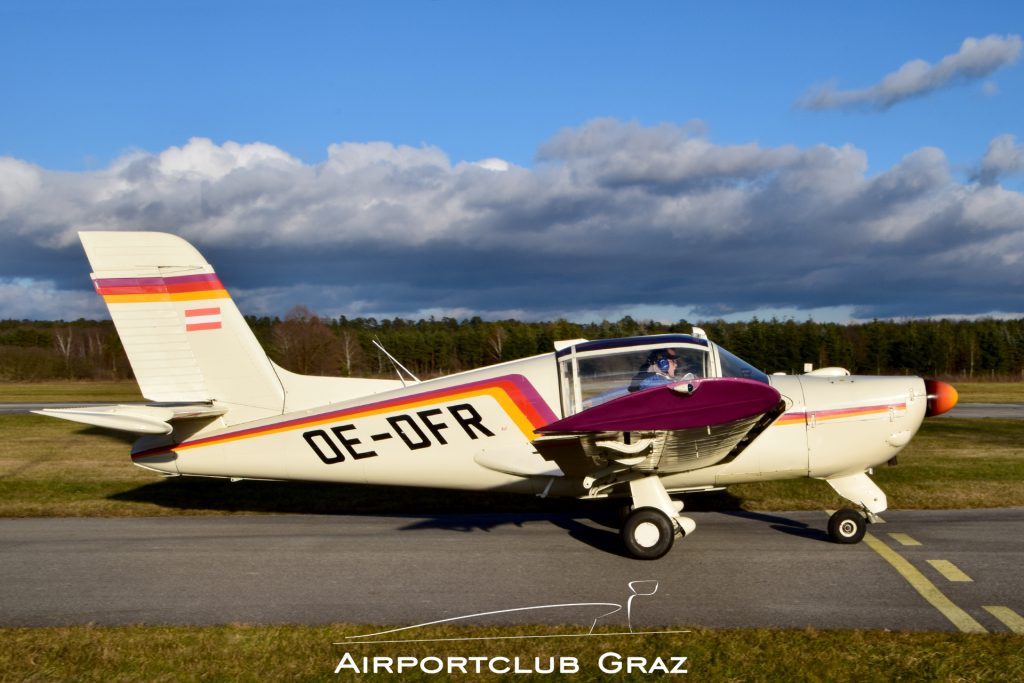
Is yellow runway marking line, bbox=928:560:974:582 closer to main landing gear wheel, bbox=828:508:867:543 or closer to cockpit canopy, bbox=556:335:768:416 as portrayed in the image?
main landing gear wheel, bbox=828:508:867:543

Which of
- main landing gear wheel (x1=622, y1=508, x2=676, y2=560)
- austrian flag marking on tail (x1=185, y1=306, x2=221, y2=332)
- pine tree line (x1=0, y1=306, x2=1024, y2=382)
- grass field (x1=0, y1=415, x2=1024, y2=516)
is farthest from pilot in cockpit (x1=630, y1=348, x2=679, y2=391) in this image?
pine tree line (x1=0, y1=306, x2=1024, y2=382)


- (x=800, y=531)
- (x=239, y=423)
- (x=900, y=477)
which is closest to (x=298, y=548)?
(x=239, y=423)

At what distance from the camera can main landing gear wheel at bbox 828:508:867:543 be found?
8000 mm

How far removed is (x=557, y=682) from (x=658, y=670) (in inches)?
25.3

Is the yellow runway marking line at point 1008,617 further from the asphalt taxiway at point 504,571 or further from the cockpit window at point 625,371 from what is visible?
the cockpit window at point 625,371

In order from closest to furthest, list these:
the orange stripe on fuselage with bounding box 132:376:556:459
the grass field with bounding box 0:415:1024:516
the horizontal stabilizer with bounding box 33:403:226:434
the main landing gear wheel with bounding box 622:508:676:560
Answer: the main landing gear wheel with bounding box 622:508:676:560 < the horizontal stabilizer with bounding box 33:403:226:434 < the orange stripe on fuselage with bounding box 132:376:556:459 < the grass field with bounding box 0:415:1024:516

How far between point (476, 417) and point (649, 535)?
2118 mm

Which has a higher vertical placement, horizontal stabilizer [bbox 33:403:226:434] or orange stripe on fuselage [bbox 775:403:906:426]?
horizontal stabilizer [bbox 33:403:226:434]

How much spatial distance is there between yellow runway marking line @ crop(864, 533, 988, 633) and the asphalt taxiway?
18 mm

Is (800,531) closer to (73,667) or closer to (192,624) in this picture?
(192,624)

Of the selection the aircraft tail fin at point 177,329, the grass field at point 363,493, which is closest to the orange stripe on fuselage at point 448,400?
the aircraft tail fin at point 177,329

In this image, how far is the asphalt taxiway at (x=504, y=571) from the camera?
6094 mm

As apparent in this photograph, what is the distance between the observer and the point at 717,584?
6.80m

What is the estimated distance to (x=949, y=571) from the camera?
23.0ft
